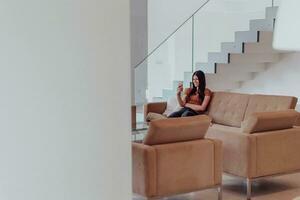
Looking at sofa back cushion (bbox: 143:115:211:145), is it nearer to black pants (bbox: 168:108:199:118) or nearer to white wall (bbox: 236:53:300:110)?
black pants (bbox: 168:108:199:118)

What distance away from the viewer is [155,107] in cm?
778

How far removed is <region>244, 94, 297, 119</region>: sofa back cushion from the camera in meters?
5.87

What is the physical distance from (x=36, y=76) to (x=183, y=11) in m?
6.35

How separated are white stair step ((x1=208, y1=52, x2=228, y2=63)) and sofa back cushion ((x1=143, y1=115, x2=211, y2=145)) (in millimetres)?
4498

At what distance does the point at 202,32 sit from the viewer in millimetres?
8938

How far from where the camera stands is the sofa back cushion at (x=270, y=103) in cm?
587

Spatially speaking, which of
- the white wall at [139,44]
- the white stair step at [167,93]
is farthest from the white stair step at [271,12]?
the white wall at [139,44]

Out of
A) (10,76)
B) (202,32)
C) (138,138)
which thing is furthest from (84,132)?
(202,32)

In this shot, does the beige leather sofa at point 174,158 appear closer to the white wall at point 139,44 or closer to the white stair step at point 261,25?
the white wall at point 139,44

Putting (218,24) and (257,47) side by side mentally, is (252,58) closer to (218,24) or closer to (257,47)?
(257,47)

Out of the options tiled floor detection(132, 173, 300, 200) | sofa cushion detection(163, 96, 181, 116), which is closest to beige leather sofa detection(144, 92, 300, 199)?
tiled floor detection(132, 173, 300, 200)

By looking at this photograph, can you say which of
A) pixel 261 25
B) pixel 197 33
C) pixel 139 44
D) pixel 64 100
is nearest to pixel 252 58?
pixel 261 25

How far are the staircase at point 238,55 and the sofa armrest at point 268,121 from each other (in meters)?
3.65

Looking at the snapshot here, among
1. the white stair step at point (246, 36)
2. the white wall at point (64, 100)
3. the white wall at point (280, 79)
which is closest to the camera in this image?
the white wall at point (64, 100)
